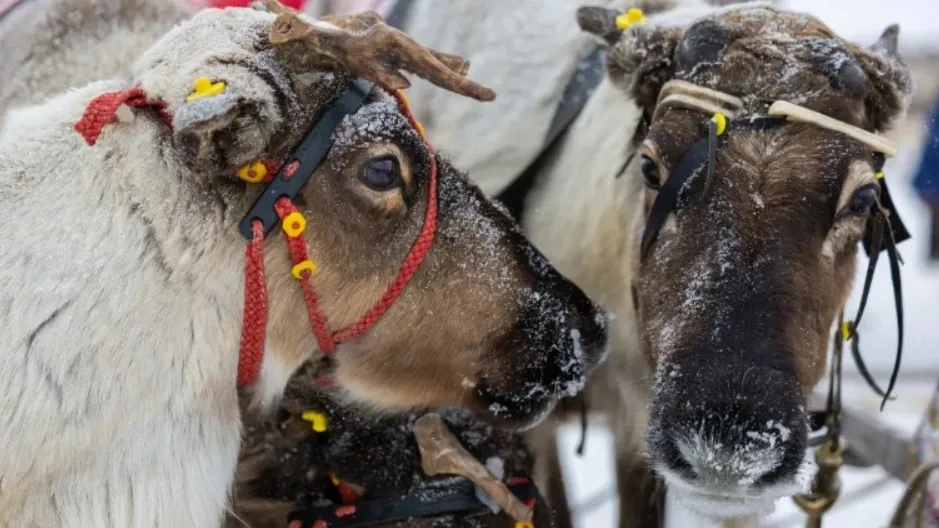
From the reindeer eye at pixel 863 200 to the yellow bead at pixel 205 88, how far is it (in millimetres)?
1592

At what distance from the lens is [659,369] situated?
2.67 meters

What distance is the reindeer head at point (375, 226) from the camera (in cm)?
237

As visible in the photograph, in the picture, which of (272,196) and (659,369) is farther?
(659,369)

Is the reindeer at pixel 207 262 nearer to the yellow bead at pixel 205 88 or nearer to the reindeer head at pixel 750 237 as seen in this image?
the yellow bead at pixel 205 88

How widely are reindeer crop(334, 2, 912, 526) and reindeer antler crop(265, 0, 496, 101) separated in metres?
0.69

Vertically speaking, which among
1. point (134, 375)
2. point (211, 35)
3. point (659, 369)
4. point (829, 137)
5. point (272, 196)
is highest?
point (829, 137)

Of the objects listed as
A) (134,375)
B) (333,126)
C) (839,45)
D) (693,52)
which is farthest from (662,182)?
(134,375)

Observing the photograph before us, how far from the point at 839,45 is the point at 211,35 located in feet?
5.38

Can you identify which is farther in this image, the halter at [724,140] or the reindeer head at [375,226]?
the halter at [724,140]

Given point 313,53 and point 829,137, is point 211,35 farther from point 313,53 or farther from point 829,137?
point 829,137

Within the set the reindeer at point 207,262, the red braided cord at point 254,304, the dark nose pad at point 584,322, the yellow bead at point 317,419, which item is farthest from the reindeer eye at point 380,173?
the yellow bead at point 317,419

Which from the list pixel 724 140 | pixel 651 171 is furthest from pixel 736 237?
pixel 651 171

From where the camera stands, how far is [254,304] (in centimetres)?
244

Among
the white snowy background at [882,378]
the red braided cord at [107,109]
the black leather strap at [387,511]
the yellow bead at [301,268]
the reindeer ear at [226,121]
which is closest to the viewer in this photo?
the reindeer ear at [226,121]
